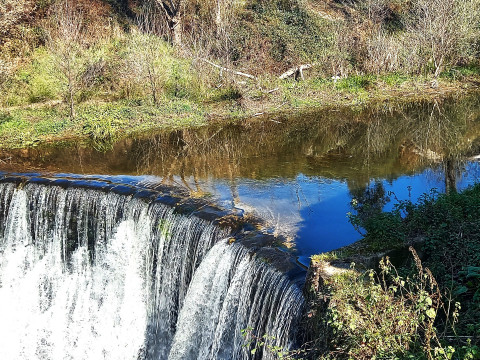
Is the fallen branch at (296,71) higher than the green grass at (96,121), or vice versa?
the fallen branch at (296,71)

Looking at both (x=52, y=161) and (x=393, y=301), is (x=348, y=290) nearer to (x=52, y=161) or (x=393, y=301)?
(x=393, y=301)

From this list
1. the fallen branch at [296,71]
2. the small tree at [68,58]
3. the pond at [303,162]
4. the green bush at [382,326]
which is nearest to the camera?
the green bush at [382,326]

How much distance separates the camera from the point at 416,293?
549cm

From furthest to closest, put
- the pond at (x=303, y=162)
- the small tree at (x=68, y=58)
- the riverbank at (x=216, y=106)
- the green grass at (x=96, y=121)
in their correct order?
the small tree at (x=68, y=58)
the riverbank at (x=216, y=106)
the green grass at (x=96, y=121)
the pond at (x=303, y=162)

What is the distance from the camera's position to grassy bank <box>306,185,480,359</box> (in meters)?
4.64

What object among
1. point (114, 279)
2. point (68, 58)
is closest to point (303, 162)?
point (114, 279)

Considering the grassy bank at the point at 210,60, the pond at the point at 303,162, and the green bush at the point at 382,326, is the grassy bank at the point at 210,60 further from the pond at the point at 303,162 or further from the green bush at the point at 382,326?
the green bush at the point at 382,326

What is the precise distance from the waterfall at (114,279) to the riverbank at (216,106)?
4877 millimetres

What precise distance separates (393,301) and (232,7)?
21.2 meters

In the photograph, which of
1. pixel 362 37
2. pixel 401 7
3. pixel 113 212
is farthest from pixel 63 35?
pixel 401 7

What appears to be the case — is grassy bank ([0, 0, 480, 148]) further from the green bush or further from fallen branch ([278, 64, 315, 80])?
the green bush

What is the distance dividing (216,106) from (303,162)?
6.76 m

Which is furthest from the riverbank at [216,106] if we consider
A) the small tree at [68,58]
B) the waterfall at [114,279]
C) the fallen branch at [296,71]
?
the waterfall at [114,279]

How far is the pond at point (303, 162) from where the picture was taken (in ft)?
31.4
